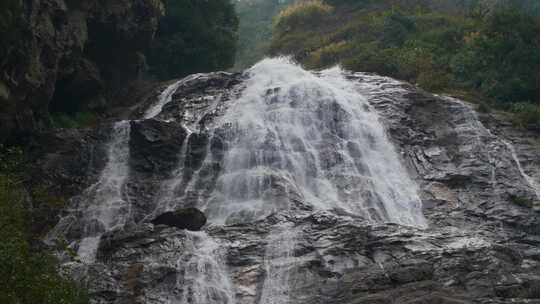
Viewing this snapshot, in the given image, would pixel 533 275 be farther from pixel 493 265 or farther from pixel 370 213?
pixel 370 213

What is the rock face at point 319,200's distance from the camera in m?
13.8

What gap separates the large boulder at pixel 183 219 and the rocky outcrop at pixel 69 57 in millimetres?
5725

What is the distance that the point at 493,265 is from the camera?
13562mm

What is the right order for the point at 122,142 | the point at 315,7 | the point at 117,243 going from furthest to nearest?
the point at 315,7 → the point at 122,142 → the point at 117,243

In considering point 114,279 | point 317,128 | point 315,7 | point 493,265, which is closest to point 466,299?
point 493,265

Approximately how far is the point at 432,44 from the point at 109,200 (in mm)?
22114

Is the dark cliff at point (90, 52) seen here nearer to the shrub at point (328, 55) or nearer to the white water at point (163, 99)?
the white water at point (163, 99)

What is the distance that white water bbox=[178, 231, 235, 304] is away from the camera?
13922 mm

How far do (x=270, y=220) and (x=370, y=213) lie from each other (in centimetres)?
330

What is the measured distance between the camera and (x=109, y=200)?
18.7m

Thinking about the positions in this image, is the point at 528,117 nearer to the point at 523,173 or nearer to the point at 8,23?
the point at 523,173

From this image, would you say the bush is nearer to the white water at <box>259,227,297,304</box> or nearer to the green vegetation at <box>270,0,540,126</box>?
the green vegetation at <box>270,0,540,126</box>

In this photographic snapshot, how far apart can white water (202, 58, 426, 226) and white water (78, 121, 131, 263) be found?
2.55 m

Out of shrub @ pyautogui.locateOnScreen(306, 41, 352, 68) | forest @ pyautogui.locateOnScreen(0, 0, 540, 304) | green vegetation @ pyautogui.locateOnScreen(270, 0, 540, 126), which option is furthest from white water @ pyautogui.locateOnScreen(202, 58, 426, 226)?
shrub @ pyautogui.locateOnScreen(306, 41, 352, 68)
